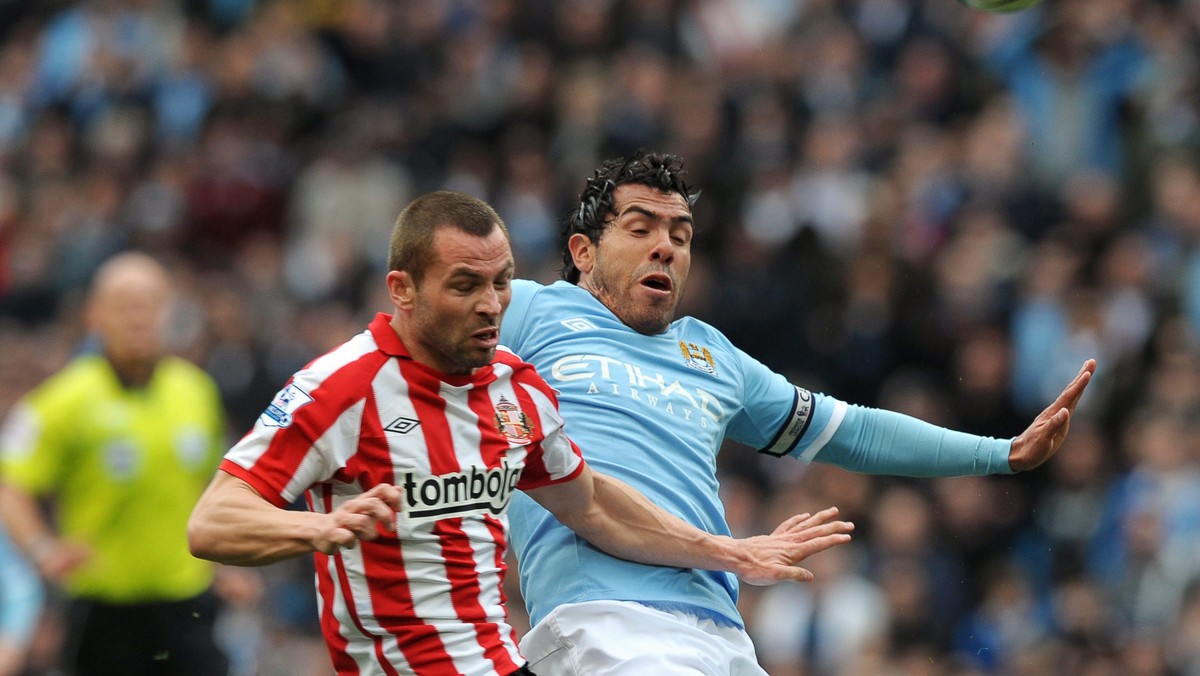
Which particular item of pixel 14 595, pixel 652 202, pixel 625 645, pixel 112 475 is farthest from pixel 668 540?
pixel 14 595

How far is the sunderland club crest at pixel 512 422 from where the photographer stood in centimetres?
501

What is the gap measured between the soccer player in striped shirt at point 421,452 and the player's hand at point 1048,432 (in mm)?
1881

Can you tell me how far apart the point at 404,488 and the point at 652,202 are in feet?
5.90

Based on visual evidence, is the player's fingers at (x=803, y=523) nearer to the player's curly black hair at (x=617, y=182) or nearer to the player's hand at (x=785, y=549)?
the player's hand at (x=785, y=549)

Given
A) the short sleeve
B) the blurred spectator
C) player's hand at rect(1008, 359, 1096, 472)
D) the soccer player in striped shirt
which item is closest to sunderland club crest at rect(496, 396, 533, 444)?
the soccer player in striped shirt

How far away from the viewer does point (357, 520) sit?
411 cm

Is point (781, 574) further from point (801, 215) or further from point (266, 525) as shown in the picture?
A: point (801, 215)

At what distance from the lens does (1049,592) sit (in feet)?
36.8

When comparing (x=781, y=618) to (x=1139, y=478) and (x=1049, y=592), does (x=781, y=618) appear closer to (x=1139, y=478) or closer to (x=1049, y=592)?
(x=1049, y=592)

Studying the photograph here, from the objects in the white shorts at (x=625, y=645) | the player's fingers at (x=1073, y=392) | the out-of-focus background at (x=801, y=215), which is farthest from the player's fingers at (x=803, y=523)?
the out-of-focus background at (x=801, y=215)

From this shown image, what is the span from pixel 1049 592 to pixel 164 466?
19.9 ft

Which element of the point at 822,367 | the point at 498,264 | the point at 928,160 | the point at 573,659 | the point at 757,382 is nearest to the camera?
the point at 498,264

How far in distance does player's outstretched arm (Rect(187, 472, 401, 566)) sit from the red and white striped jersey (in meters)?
0.15

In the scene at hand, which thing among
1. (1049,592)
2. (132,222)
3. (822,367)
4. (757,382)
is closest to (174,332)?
(132,222)
